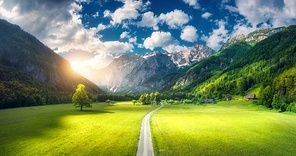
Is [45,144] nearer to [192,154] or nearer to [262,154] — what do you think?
[192,154]

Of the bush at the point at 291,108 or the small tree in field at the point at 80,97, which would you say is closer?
the bush at the point at 291,108

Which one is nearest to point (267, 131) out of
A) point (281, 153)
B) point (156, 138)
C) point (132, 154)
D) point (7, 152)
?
point (281, 153)

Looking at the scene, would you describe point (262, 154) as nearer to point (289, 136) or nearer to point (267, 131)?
point (289, 136)

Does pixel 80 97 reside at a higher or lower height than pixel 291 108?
higher

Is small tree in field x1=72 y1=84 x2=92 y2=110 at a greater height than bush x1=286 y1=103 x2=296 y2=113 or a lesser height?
greater

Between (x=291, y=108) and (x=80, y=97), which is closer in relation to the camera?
(x=291, y=108)

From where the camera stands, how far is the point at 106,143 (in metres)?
46.4

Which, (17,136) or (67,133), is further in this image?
(67,133)

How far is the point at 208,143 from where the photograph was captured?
47.1m

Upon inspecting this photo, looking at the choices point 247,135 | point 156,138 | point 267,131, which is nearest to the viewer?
point 156,138

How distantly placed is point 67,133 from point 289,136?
52.8 meters

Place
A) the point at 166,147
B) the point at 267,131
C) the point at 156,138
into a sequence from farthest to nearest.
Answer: the point at 267,131 → the point at 156,138 → the point at 166,147

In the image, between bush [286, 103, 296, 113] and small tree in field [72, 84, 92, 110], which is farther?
small tree in field [72, 84, 92, 110]

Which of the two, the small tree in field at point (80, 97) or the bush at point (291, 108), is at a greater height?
the small tree in field at point (80, 97)
